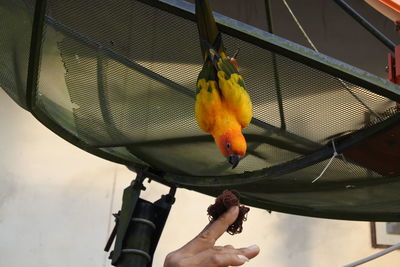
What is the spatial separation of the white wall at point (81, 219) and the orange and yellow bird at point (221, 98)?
5.11 feet

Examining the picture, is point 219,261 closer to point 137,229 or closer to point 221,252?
point 221,252

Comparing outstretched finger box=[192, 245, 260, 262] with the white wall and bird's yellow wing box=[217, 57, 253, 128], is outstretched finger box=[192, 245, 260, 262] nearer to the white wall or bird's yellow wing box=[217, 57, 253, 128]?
bird's yellow wing box=[217, 57, 253, 128]

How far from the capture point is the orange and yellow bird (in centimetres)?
108

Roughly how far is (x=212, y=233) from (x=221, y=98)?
1.17 feet

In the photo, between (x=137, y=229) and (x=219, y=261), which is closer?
(x=219, y=261)

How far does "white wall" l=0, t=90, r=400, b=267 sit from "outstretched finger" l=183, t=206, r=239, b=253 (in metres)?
1.81

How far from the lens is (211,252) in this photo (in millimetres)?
819

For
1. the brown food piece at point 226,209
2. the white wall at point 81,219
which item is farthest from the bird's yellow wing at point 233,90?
the white wall at point 81,219

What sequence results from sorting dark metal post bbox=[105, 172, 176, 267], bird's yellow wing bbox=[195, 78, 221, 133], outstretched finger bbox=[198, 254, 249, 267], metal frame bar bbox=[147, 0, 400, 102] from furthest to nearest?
1. dark metal post bbox=[105, 172, 176, 267]
2. bird's yellow wing bbox=[195, 78, 221, 133]
3. metal frame bar bbox=[147, 0, 400, 102]
4. outstretched finger bbox=[198, 254, 249, 267]

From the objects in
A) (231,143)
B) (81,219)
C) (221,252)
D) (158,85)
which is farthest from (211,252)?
(81,219)

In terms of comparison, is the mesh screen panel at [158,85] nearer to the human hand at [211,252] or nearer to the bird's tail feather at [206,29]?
the bird's tail feather at [206,29]

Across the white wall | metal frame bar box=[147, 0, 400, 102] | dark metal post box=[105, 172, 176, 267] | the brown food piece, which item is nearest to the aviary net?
metal frame bar box=[147, 0, 400, 102]

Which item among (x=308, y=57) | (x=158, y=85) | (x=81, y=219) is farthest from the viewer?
Answer: (x=81, y=219)

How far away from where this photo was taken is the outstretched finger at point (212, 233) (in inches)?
32.8
